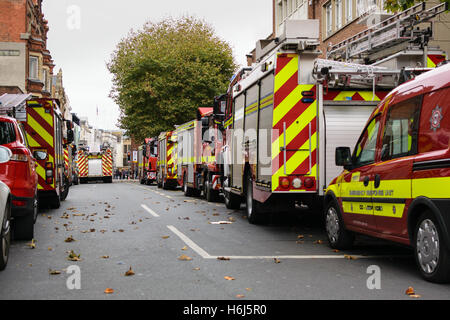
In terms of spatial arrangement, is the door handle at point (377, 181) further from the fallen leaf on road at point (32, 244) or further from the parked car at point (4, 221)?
the fallen leaf on road at point (32, 244)

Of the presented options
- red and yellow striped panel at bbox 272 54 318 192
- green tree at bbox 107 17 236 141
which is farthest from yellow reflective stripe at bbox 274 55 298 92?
green tree at bbox 107 17 236 141

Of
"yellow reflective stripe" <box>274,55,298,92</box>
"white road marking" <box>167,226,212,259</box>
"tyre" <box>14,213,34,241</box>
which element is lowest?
"white road marking" <box>167,226,212,259</box>

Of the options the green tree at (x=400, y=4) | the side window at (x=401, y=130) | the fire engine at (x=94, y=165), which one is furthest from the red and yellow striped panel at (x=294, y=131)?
the fire engine at (x=94, y=165)

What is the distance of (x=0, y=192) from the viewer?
638 centimetres

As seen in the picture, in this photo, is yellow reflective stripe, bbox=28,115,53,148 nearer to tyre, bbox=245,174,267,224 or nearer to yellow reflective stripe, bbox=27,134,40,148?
yellow reflective stripe, bbox=27,134,40,148

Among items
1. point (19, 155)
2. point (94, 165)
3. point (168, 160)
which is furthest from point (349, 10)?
point (94, 165)

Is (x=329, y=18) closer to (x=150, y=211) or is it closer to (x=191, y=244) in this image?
(x=150, y=211)

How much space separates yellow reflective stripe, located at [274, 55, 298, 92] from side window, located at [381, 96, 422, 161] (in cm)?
284

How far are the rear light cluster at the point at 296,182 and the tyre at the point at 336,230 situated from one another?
1.03 meters

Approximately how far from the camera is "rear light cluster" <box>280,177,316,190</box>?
9.47 metres

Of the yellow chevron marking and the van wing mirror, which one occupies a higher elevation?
the yellow chevron marking

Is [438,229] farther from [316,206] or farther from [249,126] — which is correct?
[249,126]

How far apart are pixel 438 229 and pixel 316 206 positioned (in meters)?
4.79

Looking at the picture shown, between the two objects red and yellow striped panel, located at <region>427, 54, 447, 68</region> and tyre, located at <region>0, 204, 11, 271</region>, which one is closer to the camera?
tyre, located at <region>0, 204, 11, 271</region>
